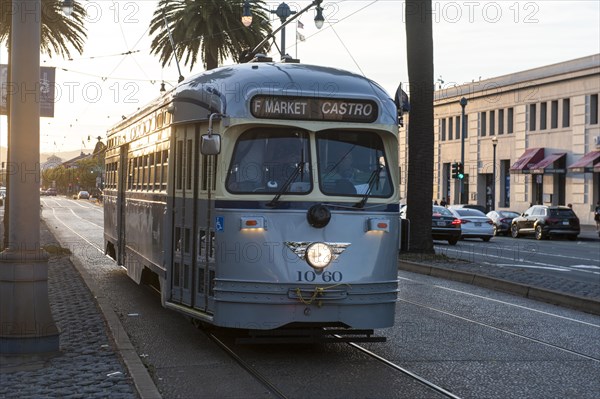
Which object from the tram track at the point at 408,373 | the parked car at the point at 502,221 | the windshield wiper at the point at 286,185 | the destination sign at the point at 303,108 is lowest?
the tram track at the point at 408,373

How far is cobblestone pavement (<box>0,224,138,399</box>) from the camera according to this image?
8.20 metres

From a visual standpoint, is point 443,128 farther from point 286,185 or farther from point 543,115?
point 286,185

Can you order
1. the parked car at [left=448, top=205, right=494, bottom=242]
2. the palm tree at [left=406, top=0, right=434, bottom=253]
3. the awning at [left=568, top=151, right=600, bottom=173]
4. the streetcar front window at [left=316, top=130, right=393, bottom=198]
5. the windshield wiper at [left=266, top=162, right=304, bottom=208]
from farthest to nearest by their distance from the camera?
the awning at [left=568, top=151, right=600, bottom=173] → the parked car at [left=448, top=205, right=494, bottom=242] → the palm tree at [left=406, top=0, right=434, bottom=253] → the streetcar front window at [left=316, top=130, right=393, bottom=198] → the windshield wiper at [left=266, top=162, right=304, bottom=208]

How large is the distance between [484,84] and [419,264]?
148 feet

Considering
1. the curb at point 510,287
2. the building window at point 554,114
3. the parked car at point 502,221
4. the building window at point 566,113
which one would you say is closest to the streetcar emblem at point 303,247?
the curb at point 510,287

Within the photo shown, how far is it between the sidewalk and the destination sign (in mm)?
2969

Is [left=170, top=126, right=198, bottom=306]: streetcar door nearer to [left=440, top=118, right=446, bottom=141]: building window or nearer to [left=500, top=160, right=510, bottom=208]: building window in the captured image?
[left=500, top=160, right=510, bottom=208]: building window

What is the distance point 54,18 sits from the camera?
2453cm

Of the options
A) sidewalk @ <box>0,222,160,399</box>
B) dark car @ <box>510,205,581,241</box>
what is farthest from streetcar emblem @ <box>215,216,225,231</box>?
dark car @ <box>510,205,581,241</box>

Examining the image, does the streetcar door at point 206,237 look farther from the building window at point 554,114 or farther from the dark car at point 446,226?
the building window at point 554,114

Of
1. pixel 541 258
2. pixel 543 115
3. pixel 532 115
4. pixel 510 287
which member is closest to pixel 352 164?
Answer: pixel 510 287

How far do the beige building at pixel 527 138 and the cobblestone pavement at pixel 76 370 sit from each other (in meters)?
42.4

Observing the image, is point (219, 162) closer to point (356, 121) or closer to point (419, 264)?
point (356, 121)

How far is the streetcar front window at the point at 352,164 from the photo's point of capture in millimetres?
10156
